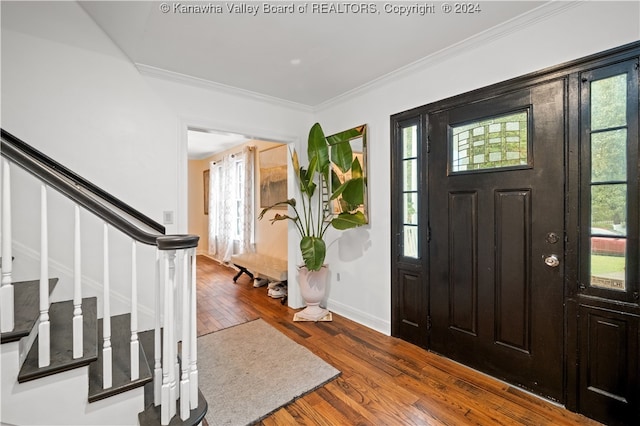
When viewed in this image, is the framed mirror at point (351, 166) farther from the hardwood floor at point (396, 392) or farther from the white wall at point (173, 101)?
the hardwood floor at point (396, 392)

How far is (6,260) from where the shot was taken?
123cm

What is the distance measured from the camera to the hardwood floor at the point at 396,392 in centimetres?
178

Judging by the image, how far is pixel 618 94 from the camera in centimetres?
167

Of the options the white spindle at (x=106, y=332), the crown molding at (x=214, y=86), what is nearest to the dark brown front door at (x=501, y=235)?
the crown molding at (x=214, y=86)

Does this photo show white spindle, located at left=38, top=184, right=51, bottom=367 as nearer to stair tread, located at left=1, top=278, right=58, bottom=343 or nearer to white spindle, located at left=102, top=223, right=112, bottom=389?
stair tread, located at left=1, top=278, right=58, bottom=343

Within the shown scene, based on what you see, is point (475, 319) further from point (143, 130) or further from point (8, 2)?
point (8, 2)

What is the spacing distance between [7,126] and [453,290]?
362 centimetres

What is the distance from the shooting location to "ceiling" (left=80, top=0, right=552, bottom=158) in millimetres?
1909

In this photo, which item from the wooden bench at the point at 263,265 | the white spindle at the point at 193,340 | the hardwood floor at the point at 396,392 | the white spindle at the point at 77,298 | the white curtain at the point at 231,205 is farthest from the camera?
the white curtain at the point at 231,205

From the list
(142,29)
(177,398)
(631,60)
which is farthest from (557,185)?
(142,29)

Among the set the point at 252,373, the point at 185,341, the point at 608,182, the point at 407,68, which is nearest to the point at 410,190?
the point at 407,68

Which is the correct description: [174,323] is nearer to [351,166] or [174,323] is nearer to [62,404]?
[62,404]

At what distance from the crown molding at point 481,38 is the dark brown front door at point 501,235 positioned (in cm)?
45

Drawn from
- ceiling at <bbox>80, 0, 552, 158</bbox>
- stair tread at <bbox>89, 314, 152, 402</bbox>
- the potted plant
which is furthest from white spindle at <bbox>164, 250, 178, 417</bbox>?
the potted plant
